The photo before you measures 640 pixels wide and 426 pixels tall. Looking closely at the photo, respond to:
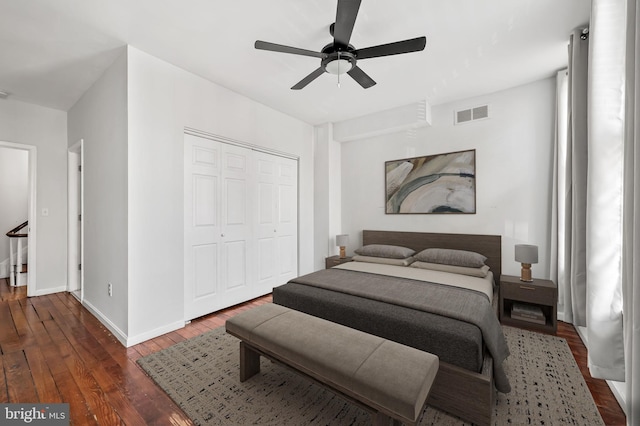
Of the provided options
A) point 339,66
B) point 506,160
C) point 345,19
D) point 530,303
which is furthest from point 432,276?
point 345,19

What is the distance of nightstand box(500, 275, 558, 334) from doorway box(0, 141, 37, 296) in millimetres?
6221

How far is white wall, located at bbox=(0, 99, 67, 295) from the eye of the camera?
147 inches

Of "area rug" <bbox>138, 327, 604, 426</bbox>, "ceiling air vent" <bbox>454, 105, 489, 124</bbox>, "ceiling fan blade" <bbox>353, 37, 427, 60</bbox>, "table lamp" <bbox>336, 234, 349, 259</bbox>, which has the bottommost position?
"area rug" <bbox>138, 327, 604, 426</bbox>

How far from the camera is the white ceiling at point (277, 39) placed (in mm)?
2016

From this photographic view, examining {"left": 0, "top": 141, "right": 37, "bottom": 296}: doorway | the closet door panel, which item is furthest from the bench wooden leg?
{"left": 0, "top": 141, "right": 37, "bottom": 296}: doorway

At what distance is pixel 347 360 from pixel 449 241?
280 cm

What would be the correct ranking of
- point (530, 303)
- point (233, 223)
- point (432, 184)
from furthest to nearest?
point (432, 184), point (233, 223), point (530, 303)

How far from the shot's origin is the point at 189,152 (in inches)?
118

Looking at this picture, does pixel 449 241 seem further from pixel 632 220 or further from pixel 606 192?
pixel 632 220

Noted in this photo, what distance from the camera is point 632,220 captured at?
1068 mm

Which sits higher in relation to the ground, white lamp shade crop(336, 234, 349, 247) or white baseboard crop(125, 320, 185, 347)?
white lamp shade crop(336, 234, 349, 247)

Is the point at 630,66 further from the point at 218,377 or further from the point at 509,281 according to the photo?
the point at 218,377

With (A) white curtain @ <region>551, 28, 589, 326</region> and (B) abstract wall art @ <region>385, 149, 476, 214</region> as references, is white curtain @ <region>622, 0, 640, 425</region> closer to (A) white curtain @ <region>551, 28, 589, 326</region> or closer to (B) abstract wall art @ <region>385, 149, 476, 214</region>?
(A) white curtain @ <region>551, 28, 589, 326</region>

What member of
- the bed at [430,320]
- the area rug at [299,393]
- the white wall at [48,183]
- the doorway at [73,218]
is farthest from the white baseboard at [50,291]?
the bed at [430,320]
